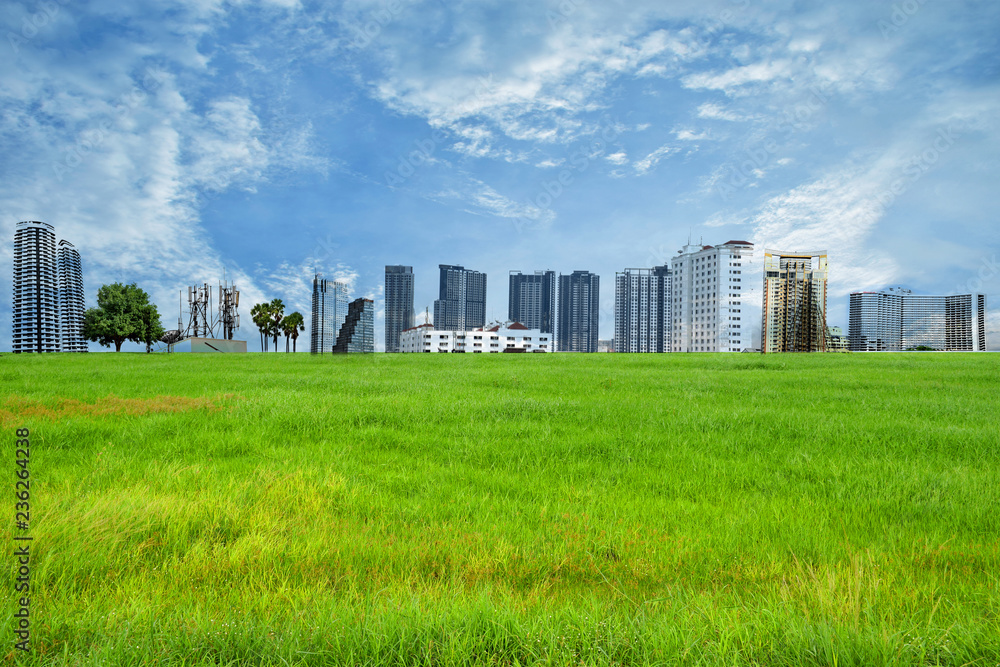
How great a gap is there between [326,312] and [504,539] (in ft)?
146

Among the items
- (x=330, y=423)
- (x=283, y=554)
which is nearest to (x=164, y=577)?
(x=283, y=554)

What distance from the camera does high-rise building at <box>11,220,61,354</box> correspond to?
55562 mm

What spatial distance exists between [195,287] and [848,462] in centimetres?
9381

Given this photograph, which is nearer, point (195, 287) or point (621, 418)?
point (621, 418)

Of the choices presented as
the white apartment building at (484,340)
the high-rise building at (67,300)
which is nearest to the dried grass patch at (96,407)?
the high-rise building at (67,300)

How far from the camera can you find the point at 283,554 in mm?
3787

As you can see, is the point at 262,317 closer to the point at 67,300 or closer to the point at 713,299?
the point at 67,300

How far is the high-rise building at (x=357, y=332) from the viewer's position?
124 ft

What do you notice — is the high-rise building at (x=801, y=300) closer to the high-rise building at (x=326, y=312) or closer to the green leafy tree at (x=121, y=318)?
the high-rise building at (x=326, y=312)

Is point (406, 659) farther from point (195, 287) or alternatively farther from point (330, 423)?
point (195, 287)

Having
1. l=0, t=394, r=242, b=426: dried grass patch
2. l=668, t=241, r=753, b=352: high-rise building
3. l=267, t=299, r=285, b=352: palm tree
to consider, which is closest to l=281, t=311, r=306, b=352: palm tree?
l=267, t=299, r=285, b=352: palm tree

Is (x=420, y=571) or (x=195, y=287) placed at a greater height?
(x=195, y=287)

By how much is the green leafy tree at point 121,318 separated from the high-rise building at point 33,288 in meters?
5.25

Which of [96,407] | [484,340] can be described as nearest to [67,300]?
[96,407]
